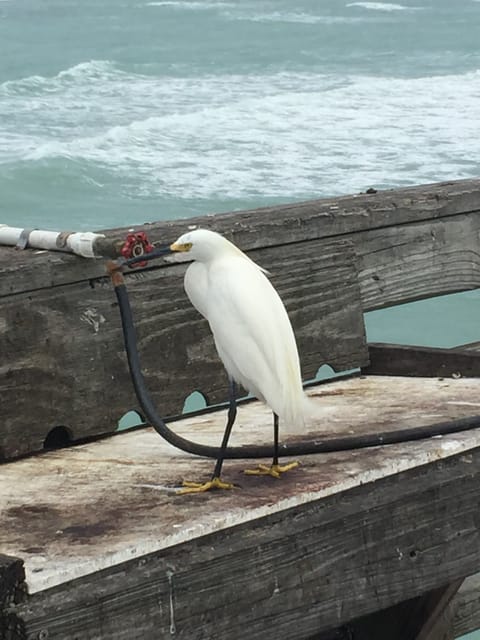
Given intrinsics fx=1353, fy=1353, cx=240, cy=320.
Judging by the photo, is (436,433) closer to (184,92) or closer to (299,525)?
(299,525)

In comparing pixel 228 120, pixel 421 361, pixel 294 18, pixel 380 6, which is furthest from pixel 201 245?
pixel 380 6

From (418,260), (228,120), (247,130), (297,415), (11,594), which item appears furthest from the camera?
(228,120)

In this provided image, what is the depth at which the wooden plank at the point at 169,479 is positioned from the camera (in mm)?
1771

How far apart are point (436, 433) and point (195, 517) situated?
564 millimetres

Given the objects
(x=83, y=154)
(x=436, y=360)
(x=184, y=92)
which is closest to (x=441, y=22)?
(x=184, y=92)

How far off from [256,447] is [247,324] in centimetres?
24

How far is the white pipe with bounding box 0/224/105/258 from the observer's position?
236 centimetres

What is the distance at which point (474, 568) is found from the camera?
2.16m

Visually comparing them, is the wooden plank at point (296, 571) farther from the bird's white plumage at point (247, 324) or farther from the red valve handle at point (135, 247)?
the red valve handle at point (135, 247)

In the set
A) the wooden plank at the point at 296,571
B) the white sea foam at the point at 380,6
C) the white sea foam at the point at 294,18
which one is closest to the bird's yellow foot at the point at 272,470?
the wooden plank at the point at 296,571

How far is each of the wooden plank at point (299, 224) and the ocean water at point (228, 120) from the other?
6523 millimetres

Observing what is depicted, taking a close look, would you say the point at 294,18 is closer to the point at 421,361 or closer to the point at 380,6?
the point at 380,6

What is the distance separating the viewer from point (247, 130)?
58.0 feet

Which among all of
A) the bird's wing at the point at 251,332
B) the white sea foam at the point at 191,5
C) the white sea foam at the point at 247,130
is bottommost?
the white sea foam at the point at 247,130
